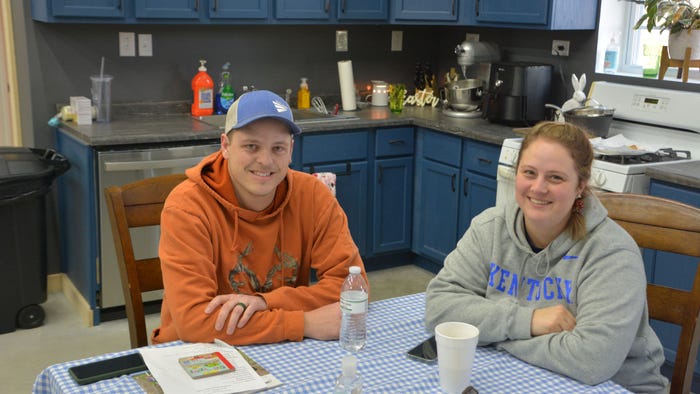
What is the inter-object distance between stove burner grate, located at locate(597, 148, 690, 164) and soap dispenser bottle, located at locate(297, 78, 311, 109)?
6.25ft

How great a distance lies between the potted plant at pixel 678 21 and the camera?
144 inches

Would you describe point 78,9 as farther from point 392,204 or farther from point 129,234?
point 129,234

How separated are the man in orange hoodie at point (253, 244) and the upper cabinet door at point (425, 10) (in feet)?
9.15

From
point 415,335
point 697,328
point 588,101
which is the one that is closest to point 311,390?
point 415,335

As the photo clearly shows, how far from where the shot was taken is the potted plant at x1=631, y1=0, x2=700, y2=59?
3646 millimetres

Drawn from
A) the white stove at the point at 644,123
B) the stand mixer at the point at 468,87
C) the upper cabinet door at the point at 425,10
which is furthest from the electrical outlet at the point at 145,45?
the white stove at the point at 644,123

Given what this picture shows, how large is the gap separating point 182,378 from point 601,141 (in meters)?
2.54

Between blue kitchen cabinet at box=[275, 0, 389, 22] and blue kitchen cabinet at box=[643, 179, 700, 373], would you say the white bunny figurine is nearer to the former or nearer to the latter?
blue kitchen cabinet at box=[643, 179, 700, 373]

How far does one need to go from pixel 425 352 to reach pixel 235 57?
316 centimetres

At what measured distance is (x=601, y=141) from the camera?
3.59 metres

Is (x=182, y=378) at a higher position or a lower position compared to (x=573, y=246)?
lower

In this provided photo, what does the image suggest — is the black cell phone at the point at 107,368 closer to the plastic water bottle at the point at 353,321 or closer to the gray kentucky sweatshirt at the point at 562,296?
the plastic water bottle at the point at 353,321

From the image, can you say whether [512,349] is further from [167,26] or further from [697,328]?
[167,26]

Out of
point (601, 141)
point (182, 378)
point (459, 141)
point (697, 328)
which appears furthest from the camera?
point (459, 141)
